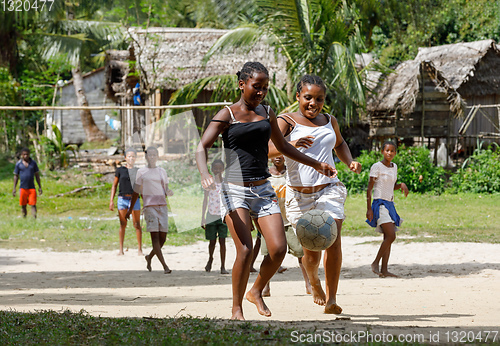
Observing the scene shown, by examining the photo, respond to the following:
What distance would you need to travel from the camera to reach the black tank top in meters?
4.54

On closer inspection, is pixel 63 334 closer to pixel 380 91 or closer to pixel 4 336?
pixel 4 336

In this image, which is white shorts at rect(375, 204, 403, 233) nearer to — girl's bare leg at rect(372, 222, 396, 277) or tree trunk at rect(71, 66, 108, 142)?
girl's bare leg at rect(372, 222, 396, 277)

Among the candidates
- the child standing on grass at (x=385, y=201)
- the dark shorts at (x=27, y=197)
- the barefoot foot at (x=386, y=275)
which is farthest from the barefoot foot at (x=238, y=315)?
the dark shorts at (x=27, y=197)

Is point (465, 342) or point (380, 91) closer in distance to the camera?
point (465, 342)

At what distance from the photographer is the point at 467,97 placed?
2141cm

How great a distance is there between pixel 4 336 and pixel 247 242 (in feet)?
5.83

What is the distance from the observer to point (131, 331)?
157 inches

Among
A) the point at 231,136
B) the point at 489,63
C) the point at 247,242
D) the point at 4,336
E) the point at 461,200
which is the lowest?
the point at 461,200

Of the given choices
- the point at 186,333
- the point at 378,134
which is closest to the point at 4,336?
the point at 186,333

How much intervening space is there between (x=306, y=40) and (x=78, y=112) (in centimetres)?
2188

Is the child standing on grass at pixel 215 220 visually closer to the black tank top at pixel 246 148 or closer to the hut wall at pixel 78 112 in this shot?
the black tank top at pixel 246 148

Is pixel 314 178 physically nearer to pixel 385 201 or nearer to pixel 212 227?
pixel 385 201

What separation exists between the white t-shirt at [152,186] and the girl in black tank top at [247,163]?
396 cm

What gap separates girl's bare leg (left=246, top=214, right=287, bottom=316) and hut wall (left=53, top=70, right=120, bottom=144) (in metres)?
29.9
